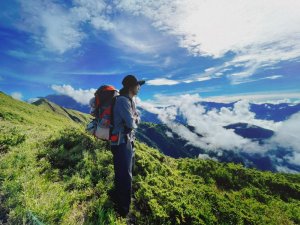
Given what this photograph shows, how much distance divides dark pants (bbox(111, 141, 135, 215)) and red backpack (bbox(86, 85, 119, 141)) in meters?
0.45

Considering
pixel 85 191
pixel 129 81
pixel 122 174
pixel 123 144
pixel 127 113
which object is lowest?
pixel 85 191

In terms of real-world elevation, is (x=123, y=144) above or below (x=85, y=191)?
above

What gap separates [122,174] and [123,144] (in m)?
0.89

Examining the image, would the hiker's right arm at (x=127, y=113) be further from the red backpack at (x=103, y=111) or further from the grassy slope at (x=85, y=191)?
the grassy slope at (x=85, y=191)

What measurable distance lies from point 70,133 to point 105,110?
5.89m

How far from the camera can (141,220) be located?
7.67 meters

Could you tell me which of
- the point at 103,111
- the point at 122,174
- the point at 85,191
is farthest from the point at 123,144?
the point at 85,191

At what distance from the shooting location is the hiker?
724 centimetres

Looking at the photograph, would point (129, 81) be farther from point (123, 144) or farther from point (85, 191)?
point (85, 191)

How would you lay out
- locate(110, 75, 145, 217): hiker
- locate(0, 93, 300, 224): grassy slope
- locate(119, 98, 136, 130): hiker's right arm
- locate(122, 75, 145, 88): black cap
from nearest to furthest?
locate(0, 93, 300, 224): grassy slope, locate(119, 98, 136, 130): hiker's right arm, locate(110, 75, 145, 217): hiker, locate(122, 75, 145, 88): black cap

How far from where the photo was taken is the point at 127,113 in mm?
7125

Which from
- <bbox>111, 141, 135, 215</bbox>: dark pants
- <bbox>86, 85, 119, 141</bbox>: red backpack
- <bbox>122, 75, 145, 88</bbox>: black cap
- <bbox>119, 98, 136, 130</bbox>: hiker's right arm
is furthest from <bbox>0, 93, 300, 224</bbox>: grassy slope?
<bbox>122, 75, 145, 88</bbox>: black cap

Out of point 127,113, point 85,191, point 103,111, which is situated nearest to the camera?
point 127,113

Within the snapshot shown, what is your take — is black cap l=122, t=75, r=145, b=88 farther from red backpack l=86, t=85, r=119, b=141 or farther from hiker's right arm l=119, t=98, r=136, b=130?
hiker's right arm l=119, t=98, r=136, b=130
